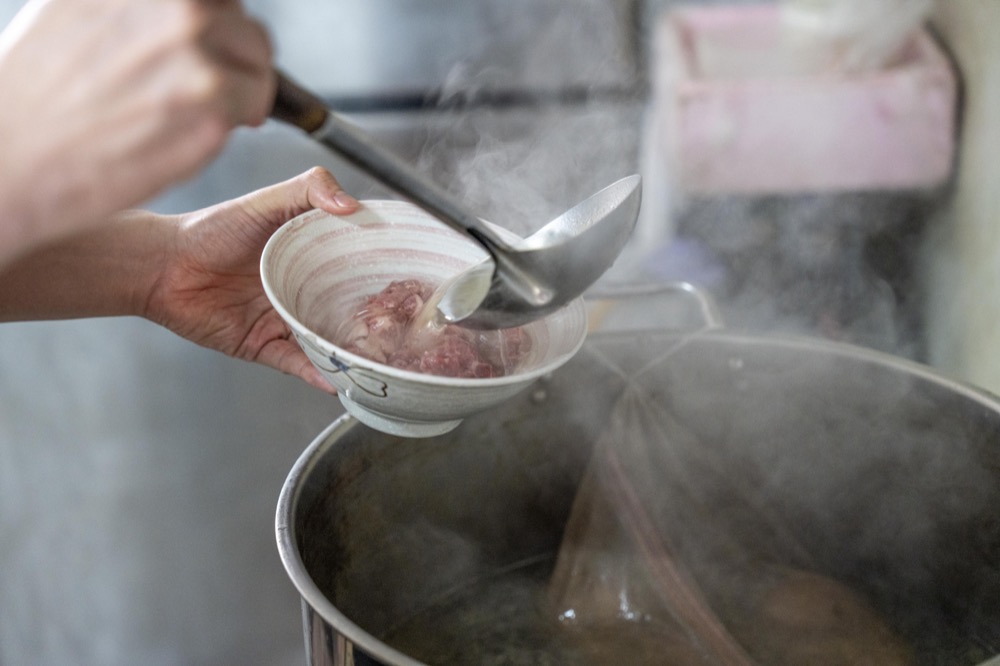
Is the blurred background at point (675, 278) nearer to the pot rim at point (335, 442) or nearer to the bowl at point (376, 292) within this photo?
the pot rim at point (335, 442)

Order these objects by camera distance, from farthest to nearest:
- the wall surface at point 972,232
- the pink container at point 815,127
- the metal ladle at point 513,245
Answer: the pink container at point 815,127 → the wall surface at point 972,232 → the metal ladle at point 513,245

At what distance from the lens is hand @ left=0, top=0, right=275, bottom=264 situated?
1.59 feet

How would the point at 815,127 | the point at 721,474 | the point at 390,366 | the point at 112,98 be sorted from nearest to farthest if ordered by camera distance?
the point at 112,98
the point at 390,366
the point at 721,474
the point at 815,127

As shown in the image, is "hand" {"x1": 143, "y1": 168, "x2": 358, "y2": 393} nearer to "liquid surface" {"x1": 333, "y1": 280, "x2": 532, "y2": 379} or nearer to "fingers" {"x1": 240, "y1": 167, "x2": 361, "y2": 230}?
"fingers" {"x1": 240, "y1": 167, "x2": 361, "y2": 230}

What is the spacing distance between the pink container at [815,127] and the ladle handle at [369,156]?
44.0 inches

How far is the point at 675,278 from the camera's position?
1.82 metres

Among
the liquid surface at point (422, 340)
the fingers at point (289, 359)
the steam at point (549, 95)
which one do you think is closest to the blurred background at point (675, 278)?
the steam at point (549, 95)

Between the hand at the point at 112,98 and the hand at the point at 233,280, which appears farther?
the hand at the point at 233,280

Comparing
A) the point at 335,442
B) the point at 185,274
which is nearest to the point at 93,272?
the point at 185,274

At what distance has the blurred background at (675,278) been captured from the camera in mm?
1584

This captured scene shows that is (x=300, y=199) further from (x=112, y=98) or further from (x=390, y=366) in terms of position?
(x=112, y=98)

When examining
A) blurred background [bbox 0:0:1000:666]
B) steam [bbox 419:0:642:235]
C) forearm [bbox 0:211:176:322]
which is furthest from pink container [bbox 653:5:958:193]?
forearm [bbox 0:211:176:322]

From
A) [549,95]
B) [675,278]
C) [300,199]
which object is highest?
[300,199]

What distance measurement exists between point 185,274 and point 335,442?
0.30m
